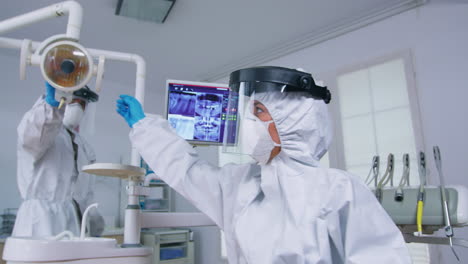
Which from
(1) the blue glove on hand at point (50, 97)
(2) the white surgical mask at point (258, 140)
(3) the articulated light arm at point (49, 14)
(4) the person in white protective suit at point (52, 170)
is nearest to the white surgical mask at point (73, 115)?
(4) the person in white protective suit at point (52, 170)

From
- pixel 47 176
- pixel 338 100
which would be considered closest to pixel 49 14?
pixel 47 176

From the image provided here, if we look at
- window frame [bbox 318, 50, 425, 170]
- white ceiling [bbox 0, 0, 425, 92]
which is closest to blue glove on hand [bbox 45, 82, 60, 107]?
white ceiling [bbox 0, 0, 425, 92]

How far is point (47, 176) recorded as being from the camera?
166 cm

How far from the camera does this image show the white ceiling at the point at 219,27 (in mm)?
2771

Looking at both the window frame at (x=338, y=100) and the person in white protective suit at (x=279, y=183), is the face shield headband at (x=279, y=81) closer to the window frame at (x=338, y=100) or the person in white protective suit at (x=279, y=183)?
the person in white protective suit at (x=279, y=183)

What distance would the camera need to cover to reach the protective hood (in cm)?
109

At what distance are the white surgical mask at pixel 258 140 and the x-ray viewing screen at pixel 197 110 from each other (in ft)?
1.88

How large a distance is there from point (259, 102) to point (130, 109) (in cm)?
51

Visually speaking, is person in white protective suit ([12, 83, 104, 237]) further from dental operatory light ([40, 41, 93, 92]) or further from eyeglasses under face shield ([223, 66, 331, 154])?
eyeglasses under face shield ([223, 66, 331, 154])

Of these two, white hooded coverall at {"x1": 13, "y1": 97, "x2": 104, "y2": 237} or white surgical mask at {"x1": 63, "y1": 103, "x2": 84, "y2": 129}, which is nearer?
white hooded coverall at {"x1": 13, "y1": 97, "x2": 104, "y2": 237}

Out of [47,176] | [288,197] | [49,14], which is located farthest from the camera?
[47,176]

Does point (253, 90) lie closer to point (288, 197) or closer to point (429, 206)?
point (288, 197)

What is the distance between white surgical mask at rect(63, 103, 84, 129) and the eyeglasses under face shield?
905 mm

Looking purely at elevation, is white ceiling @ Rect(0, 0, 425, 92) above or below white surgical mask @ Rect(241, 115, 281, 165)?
above
